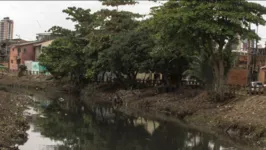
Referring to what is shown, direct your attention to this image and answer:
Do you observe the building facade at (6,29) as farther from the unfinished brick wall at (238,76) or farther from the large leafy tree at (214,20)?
the large leafy tree at (214,20)

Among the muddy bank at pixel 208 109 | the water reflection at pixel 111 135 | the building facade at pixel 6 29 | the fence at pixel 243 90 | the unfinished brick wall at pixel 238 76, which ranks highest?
the building facade at pixel 6 29

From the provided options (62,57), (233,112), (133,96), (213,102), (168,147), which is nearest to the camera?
(168,147)

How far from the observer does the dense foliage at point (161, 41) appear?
2506 cm

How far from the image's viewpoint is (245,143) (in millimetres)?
18969

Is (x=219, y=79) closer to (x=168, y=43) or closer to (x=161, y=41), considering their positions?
(x=168, y=43)

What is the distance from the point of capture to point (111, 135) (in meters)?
21.1

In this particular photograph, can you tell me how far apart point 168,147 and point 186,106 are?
10440 millimetres

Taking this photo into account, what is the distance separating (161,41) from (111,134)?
1016 centimetres

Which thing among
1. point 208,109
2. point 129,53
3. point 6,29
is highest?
point 6,29

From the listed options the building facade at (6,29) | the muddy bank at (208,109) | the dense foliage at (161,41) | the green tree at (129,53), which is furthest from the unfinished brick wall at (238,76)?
the building facade at (6,29)

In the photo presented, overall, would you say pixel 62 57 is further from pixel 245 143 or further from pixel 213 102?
pixel 245 143

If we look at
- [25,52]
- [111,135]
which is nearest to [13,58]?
[25,52]

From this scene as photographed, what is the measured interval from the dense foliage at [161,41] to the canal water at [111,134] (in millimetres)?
6438

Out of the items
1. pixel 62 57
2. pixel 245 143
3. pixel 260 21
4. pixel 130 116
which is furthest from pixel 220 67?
pixel 62 57
